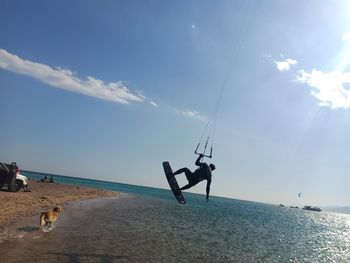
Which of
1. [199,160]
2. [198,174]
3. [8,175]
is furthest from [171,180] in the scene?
[8,175]

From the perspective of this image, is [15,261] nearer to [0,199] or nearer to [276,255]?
[0,199]

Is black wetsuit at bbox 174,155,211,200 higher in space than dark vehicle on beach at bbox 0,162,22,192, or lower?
higher

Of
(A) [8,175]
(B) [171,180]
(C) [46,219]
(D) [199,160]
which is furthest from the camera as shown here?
(A) [8,175]

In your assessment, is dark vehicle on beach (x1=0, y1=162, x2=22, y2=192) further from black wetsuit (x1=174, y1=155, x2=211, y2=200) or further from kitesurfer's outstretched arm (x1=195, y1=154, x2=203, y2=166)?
kitesurfer's outstretched arm (x1=195, y1=154, x2=203, y2=166)

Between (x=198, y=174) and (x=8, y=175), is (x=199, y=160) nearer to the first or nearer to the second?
(x=198, y=174)

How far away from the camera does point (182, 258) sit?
1750cm

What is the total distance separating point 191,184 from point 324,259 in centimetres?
1228

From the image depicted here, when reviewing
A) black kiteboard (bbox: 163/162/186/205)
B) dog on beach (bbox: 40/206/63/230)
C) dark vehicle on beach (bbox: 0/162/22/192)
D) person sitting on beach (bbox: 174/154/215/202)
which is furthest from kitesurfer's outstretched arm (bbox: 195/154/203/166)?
dark vehicle on beach (bbox: 0/162/22/192)

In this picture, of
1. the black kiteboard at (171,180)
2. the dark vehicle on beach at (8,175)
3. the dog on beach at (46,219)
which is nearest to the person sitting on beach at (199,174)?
the black kiteboard at (171,180)

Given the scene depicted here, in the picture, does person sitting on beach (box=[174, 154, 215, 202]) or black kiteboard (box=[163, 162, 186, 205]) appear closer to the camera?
person sitting on beach (box=[174, 154, 215, 202])

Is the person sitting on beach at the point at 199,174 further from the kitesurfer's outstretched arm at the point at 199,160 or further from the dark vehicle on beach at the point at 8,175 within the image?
the dark vehicle on beach at the point at 8,175

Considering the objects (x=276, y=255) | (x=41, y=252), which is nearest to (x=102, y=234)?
(x=41, y=252)

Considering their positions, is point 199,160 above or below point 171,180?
above

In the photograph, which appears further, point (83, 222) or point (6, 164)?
point (6, 164)
